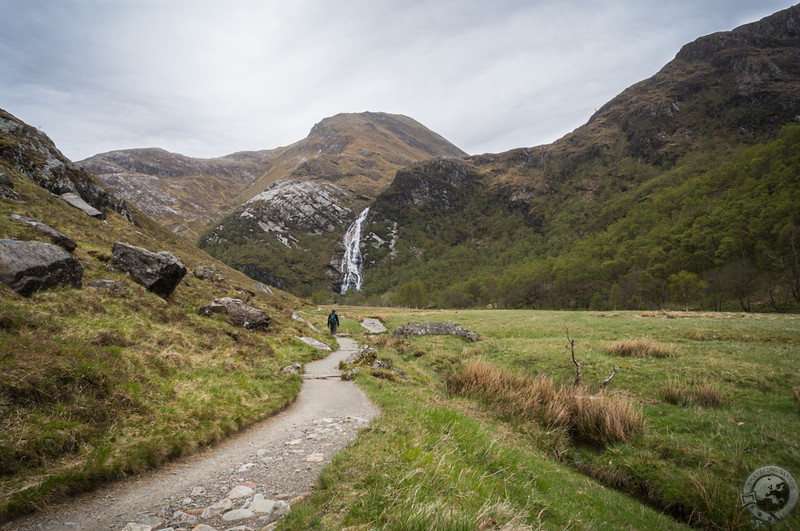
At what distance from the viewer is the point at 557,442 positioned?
1131 centimetres

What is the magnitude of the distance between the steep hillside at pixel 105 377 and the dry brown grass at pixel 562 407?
8.54 metres

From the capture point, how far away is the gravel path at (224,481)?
5.06 m

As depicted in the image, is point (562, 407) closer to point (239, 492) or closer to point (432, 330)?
point (239, 492)

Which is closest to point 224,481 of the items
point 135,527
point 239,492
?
point 239,492

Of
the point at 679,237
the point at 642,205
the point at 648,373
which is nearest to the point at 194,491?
the point at 648,373

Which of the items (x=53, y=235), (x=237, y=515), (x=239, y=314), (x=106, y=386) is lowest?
(x=237, y=515)

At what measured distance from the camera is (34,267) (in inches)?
454

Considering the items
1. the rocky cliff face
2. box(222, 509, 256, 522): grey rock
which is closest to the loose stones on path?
box(222, 509, 256, 522): grey rock

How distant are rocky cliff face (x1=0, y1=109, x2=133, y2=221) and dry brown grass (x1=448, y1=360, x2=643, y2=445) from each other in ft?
130

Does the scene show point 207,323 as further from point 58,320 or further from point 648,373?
point 648,373

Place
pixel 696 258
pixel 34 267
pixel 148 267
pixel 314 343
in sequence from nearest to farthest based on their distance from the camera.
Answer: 1. pixel 34 267
2. pixel 148 267
3. pixel 314 343
4. pixel 696 258

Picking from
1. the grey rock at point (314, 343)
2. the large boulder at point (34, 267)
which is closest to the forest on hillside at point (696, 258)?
the grey rock at point (314, 343)

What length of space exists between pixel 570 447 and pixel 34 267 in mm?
19824

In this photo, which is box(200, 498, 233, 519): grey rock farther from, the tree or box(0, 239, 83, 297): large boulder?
the tree
